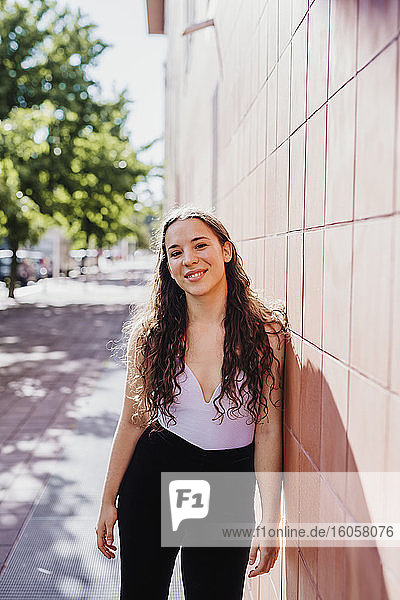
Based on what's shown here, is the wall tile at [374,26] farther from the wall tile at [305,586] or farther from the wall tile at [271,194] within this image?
the wall tile at [305,586]

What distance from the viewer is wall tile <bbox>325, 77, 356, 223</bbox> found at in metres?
1.61

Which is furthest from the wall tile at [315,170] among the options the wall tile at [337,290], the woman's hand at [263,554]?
the woman's hand at [263,554]

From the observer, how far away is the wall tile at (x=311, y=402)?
6.32ft

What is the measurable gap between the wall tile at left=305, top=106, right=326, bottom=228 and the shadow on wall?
409mm

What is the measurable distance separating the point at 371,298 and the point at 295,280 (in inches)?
33.5

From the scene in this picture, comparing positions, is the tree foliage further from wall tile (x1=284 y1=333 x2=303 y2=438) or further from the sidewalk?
wall tile (x1=284 y1=333 x2=303 y2=438)

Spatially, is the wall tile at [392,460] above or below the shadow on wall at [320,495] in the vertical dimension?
above

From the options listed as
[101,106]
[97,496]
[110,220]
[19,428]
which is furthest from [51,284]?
[97,496]

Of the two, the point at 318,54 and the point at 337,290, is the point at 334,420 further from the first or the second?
the point at 318,54

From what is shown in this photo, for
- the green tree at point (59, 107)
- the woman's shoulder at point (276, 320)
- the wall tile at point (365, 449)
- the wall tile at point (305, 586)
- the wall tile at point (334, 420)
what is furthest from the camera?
the green tree at point (59, 107)

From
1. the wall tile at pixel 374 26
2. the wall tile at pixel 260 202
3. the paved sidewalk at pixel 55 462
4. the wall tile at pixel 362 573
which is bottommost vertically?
the paved sidewalk at pixel 55 462

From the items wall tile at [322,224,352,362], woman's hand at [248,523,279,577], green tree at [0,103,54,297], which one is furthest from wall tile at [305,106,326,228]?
green tree at [0,103,54,297]

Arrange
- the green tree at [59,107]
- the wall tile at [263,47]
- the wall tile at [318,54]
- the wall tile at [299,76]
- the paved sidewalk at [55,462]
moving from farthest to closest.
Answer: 1. the green tree at [59,107]
2. the paved sidewalk at [55,462]
3. the wall tile at [263,47]
4. the wall tile at [299,76]
5. the wall tile at [318,54]

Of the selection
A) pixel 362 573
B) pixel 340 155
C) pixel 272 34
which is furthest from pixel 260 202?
pixel 362 573
